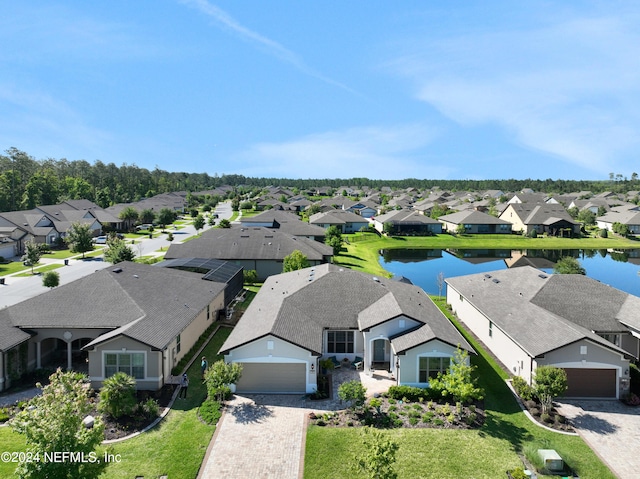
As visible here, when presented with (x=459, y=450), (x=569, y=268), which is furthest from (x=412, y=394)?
(x=569, y=268)

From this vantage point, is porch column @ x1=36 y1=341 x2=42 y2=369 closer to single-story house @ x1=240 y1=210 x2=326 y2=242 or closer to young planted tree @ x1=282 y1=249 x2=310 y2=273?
young planted tree @ x1=282 y1=249 x2=310 y2=273

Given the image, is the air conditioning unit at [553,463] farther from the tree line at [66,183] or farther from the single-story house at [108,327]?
the tree line at [66,183]

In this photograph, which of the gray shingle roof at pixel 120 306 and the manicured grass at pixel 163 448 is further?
the gray shingle roof at pixel 120 306

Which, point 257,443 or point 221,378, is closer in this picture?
point 257,443

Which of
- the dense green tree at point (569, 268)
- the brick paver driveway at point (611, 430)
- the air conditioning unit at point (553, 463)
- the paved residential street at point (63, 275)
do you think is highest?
the dense green tree at point (569, 268)

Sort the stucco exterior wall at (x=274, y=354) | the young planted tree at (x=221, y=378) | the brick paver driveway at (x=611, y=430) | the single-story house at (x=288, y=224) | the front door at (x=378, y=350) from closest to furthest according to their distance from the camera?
the brick paver driveway at (x=611, y=430) → the young planted tree at (x=221, y=378) → the stucco exterior wall at (x=274, y=354) → the front door at (x=378, y=350) → the single-story house at (x=288, y=224)

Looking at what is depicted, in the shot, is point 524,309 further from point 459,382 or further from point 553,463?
point 553,463

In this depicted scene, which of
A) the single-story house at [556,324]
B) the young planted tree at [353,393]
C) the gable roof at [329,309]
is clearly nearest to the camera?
the young planted tree at [353,393]

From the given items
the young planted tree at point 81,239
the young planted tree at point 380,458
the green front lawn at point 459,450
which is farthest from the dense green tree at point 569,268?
the young planted tree at point 81,239
